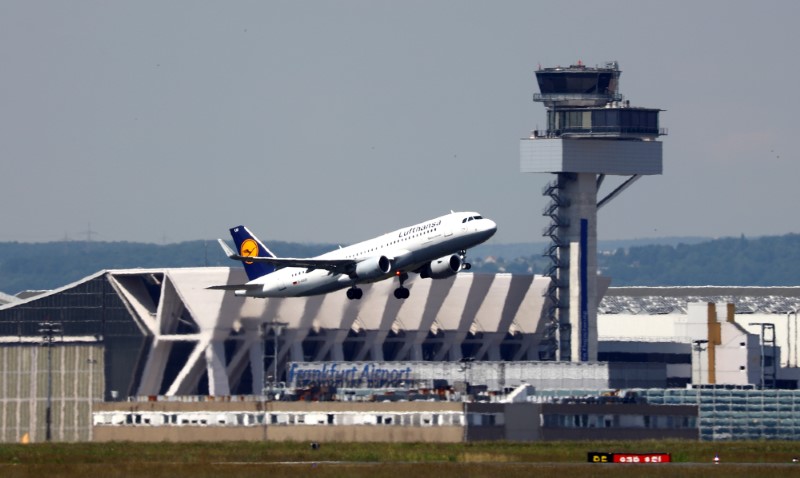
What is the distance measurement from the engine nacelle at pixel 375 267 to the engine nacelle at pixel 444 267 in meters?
2.47

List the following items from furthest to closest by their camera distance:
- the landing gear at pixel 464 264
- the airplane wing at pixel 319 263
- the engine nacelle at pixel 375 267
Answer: the airplane wing at pixel 319 263, the engine nacelle at pixel 375 267, the landing gear at pixel 464 264

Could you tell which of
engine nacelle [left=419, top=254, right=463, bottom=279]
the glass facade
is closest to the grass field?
engine nacelle [left=419, top=254, right=463, bottom=279]

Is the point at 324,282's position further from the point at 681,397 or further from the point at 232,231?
the point at 681,397

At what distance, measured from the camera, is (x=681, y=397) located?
6545 inches

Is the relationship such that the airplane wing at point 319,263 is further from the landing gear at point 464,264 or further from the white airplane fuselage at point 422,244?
the landing gear at point 464,264

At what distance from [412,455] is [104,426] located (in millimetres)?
45755

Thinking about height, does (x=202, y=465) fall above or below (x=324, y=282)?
below

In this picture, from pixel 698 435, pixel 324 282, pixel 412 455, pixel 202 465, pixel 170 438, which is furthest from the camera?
pixel 698 435

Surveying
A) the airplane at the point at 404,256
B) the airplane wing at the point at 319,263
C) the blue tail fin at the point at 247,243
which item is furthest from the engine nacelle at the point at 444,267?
the blue tail fin at the point at 247,243

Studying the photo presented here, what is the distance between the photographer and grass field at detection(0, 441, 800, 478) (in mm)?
99438

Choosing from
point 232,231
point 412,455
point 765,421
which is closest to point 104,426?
point 232,231

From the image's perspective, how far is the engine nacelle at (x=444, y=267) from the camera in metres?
121

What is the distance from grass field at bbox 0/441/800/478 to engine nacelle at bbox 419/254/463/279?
478 inches

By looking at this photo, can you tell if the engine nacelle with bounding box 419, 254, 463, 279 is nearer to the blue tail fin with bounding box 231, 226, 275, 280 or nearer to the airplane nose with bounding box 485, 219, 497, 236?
the airplane nose with bounding box 485, 219, 497, 236
